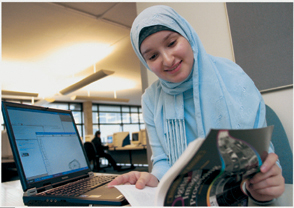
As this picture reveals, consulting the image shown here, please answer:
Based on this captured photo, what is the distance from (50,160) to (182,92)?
1.98 ft

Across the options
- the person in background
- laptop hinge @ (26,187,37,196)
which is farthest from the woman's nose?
the person in background

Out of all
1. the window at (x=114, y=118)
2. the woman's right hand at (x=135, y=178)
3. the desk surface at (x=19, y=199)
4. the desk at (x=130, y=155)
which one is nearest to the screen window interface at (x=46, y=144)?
the desk surface at (x=19, y=199)

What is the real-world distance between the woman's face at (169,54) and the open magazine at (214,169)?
1.41 feet

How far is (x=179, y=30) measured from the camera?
842mm

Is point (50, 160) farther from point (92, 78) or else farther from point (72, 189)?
point (92, 78)

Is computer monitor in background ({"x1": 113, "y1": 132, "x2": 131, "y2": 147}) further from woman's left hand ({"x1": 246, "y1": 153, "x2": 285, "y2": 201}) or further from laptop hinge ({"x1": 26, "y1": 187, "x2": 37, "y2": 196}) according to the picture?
woman's left hand ({"x1": 246, "y1": 153, "x2": 285, "y2": 201})

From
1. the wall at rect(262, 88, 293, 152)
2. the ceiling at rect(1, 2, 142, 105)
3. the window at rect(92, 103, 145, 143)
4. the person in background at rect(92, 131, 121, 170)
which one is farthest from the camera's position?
the window at rect(92, 103, 145, 143)

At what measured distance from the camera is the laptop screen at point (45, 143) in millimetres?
771

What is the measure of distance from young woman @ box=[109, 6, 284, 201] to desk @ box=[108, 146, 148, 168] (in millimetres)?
4699

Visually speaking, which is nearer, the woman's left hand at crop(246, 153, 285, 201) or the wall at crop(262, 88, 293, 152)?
the woman's left hand at crop(246, 153, 285, 201)

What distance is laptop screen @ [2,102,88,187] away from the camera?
771 mm

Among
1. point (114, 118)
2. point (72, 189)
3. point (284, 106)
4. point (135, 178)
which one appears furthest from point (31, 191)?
point (114, 118)

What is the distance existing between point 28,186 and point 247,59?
55.1 inches

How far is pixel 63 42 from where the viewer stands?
4395 millimetres
